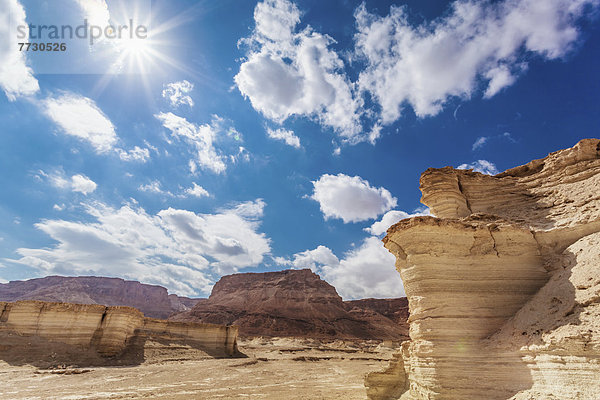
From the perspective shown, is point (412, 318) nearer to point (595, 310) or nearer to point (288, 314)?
point (595, 310)

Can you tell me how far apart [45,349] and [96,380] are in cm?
931

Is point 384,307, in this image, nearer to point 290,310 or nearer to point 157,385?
point 290,310

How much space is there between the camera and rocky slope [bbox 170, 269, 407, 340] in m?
80.9

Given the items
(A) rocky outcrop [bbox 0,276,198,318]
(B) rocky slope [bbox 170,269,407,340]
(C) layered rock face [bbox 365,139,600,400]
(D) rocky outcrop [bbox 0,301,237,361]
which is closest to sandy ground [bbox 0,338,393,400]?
(D) rocky outcrop [bbox 0,301,237,361]

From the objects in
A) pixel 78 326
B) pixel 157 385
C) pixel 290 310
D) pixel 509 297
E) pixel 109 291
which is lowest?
pixel 157 385

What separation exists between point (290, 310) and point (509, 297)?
89.2 metres

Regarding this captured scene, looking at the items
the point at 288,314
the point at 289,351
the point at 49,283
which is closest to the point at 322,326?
the point at 288,314

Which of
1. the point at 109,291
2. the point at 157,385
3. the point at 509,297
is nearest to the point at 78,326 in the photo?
the point at 157,385

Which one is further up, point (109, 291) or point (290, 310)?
point (109, 291)

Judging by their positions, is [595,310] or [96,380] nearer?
[595,310]

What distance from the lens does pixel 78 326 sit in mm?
23953

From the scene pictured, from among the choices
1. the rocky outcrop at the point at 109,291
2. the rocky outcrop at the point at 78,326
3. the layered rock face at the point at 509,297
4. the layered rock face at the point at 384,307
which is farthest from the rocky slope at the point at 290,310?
the layered rock face at the point at 509,297

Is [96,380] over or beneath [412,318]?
beneath

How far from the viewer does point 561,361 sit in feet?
20.2
